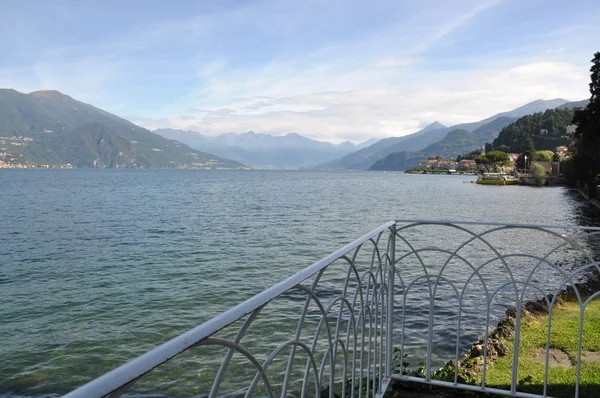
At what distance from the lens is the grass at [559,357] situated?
5.52 metres

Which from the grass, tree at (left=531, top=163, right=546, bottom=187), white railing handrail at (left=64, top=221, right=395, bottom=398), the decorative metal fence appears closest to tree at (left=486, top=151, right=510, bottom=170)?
tree at (left=531, top=163, right=546, bottom=187)

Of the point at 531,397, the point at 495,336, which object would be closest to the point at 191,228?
the point at 495,336

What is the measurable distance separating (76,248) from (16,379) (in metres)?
15.0

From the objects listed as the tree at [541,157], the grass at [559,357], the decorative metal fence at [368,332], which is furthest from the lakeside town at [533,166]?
the grass at [559,357]

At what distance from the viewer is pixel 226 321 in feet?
4.40

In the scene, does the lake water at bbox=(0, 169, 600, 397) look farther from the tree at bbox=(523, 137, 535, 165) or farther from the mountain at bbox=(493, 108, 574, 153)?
the mountain at bbox=(493, 108, 574, 153)

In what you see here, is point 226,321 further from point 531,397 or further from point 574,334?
point 574,334

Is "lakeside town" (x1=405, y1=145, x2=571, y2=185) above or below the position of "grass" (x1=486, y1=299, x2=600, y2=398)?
above

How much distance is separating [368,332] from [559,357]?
3.92m

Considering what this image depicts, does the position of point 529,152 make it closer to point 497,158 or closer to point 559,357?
point 497,158

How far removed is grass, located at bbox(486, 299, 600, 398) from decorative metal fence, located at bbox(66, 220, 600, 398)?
11cm

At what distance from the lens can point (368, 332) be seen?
4957mm

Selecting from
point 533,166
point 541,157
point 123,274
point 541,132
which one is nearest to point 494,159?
point 541,157

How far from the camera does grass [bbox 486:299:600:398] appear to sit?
5516mm
